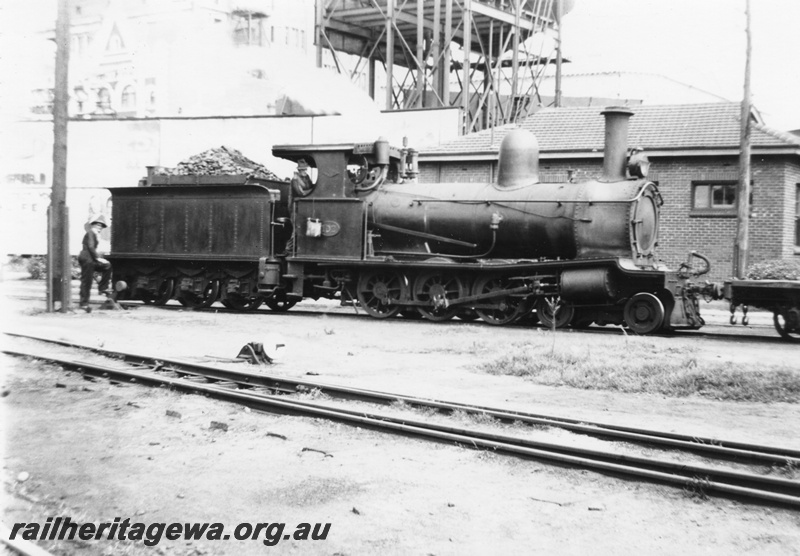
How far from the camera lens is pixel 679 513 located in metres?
4.50

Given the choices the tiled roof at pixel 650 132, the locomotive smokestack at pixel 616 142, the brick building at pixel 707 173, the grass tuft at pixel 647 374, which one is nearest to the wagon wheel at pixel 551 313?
the locomotive smokestack at pixel 616 142

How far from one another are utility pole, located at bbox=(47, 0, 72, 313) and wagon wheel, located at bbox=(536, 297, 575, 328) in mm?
8534

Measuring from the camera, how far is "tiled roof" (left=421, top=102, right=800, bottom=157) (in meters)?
19.7

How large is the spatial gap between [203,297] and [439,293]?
554 centimetres

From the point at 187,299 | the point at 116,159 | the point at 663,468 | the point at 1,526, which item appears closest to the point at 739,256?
the point at 187,299

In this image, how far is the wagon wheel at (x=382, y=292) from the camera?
48.4ft

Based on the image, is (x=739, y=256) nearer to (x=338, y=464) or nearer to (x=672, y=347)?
(x=672, y=347)

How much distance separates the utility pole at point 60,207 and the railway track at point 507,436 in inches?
260

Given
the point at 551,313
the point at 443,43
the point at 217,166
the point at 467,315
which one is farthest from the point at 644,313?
the point at 443,43

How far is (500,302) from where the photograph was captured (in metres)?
13.8

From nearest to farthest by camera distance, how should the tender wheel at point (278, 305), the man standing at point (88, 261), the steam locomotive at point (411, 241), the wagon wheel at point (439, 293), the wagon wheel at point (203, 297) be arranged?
the steam locomotive at point (411, 241) → the wagon wheel at point (439, 293) → the man standing at point (88, 261) → the wagon wheel at point (203, 297) → the tender wheel at point (278, 305)

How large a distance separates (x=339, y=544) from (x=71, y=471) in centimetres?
212

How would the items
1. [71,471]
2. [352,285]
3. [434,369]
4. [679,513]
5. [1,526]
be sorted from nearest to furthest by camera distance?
[1,526] → [679,513] → [71,471] → [434,369] → [352,285]

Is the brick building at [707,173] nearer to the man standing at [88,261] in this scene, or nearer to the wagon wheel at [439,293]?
the wagon wheel at [439,293]
